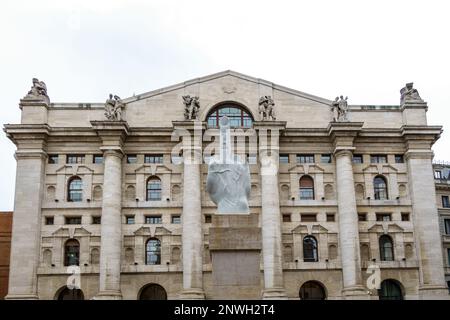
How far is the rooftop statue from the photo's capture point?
1029 inches

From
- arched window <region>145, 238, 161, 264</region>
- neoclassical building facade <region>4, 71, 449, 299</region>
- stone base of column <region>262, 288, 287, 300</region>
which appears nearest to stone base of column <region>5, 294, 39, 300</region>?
neoclassical building facade <region>4, 71, 449, 299</region>

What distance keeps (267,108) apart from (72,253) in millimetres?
22379

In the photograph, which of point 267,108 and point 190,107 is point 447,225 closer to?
point 267,108

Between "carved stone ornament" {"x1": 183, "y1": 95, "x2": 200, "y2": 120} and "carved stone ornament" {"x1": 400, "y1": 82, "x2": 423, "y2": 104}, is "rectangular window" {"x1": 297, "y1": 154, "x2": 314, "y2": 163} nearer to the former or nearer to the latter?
"carved stone ornament" {"x1": 183, "y1": 95, "x2": 200, "y2": 120}

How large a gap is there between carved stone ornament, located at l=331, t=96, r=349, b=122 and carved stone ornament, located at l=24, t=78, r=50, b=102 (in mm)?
27700

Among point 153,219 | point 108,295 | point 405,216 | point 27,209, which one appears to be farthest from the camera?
point 405,216

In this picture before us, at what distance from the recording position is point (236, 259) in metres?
24.6

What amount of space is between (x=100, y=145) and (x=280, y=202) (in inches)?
696

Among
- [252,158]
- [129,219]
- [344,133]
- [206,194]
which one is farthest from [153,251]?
[344,133]

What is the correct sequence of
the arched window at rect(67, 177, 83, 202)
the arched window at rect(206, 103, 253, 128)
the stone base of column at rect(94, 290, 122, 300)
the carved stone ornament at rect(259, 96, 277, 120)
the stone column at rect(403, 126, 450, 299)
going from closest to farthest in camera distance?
the stone base of column at rect(94, 290, 122, 300), the stone column at rect(403, 126, 450, 299), the arched window at rect(67, 177, 83, 202), the carved stone ornament at rect(259, 96, 277, 120), the arched window at rect(206, 103, 253, 128)

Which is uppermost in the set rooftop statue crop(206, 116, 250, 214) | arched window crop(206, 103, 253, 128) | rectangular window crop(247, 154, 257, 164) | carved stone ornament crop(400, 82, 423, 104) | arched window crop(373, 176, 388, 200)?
carved stone ornament crop(400, 82, 423, 104)

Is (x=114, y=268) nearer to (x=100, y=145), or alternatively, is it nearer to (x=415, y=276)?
(x=100, y=145)
